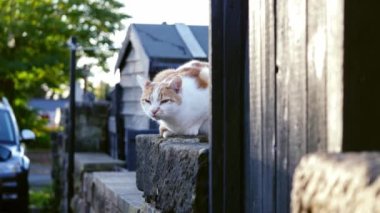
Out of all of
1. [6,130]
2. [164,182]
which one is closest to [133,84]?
[6,130]

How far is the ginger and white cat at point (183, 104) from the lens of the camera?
4148 mm

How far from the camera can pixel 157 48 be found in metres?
8.05

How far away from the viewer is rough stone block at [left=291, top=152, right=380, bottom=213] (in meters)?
1.15

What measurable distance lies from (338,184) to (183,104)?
296 centimetres

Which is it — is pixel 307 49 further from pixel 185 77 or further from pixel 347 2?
pixel 185 77

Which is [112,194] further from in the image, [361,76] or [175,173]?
[361,76]

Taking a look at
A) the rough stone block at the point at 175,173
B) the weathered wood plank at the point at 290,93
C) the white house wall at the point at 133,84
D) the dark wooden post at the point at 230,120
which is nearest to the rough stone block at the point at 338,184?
the weathered wood plank at the point at 290,93

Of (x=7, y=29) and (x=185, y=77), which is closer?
(x=185, y=77)

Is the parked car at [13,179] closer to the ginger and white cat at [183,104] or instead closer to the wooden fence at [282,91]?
the ginger and white cat at [183,104]

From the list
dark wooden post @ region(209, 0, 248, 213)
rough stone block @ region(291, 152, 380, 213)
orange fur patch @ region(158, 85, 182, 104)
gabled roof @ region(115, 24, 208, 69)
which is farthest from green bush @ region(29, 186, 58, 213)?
rough stone block @ region(291, 152, 380, 213)

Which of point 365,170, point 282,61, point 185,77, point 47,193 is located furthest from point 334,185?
point 47,193

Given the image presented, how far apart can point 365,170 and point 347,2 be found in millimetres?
702

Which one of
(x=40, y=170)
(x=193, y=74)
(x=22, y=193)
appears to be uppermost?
(x=193, y=74)

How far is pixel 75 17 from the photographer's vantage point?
20.5 metres
